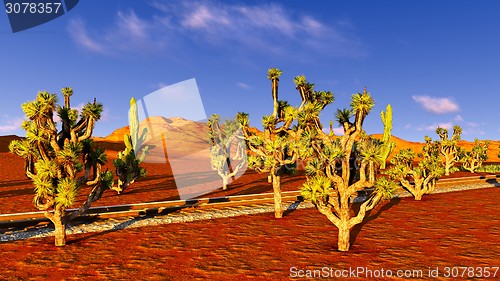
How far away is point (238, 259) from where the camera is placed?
1073 cm

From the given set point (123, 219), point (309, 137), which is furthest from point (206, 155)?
point (309, 137)

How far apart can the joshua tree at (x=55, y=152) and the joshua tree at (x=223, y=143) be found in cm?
1810

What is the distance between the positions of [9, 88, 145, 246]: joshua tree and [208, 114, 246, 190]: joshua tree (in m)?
18.1

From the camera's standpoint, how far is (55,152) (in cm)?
1232

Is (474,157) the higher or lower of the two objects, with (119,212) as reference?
higher

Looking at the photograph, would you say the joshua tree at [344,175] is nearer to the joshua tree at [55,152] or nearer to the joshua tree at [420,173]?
the joshua tree at [55,152]

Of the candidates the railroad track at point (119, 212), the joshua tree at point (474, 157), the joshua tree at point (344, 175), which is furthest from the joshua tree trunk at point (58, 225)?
the joshua tree at point (474, 157)

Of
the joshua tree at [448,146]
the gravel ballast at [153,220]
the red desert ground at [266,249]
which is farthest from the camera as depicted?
the joshua tree at [448,146]

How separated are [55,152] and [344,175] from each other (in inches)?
433

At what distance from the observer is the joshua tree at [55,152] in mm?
11703

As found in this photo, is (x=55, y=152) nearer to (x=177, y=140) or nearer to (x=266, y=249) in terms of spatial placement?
(x=266, y=249)

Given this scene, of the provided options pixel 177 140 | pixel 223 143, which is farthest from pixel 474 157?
pixel 177 140

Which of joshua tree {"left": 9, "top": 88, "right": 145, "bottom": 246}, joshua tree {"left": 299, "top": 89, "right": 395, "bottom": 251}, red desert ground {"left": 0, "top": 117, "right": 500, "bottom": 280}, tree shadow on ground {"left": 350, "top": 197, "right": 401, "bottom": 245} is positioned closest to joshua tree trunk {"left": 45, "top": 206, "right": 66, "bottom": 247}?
joshua tree {"left": 9, "top": 88, "right": 145, "bottom": 246}

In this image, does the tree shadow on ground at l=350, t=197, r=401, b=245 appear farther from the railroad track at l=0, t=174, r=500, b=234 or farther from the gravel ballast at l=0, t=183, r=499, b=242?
the railroad track at l=0, t=174, r=500, b=234
